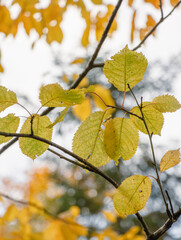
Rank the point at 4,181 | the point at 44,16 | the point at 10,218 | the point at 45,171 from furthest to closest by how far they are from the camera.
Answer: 1. the point at 4,181
2. the point at 45,171
3. the point at 10,218
4. the point at 44,16

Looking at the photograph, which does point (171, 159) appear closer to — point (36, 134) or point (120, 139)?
point (120, 139)

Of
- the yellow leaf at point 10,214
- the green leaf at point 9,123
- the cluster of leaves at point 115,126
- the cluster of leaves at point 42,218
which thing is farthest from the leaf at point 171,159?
the yellow leaf at point 10,214

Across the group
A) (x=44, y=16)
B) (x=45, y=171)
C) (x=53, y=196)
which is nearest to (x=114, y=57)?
(x=44, y=16)

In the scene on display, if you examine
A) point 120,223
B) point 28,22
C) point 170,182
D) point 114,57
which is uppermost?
point 28,22

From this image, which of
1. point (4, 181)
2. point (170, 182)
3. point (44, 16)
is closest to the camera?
point (44, 16)

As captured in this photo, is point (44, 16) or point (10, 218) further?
point (10, 218)

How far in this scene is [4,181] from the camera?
5.09 metres

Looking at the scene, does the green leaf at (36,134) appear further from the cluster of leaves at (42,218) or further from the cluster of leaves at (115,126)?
the cluster of leaves at (42,218)

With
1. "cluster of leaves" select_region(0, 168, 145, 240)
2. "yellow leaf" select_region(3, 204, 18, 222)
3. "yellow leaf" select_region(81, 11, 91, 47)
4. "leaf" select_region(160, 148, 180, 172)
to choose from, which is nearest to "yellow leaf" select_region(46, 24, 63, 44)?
"yellow leaf" select_region(81, 11, 91, 47)

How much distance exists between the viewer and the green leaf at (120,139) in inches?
14.1

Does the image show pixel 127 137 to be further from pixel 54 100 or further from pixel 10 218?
pixel 10 218

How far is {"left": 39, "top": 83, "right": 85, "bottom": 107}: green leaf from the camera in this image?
334 millimetres

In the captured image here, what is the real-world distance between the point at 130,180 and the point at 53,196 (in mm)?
4275

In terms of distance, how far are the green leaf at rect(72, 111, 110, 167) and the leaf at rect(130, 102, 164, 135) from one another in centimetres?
6
